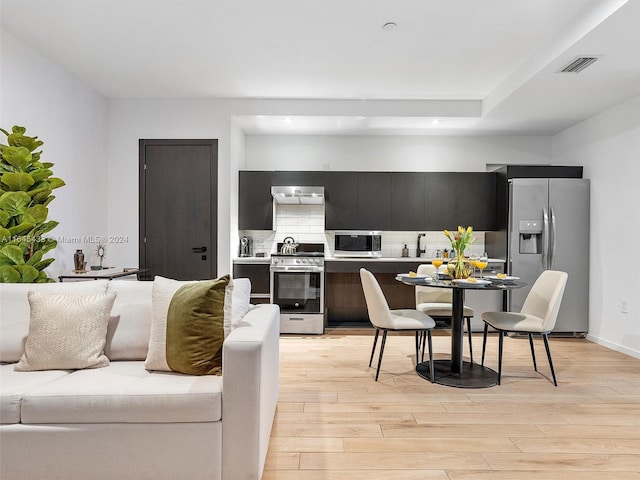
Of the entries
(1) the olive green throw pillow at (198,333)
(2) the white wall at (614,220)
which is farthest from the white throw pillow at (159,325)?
(2) the white wall at (614,220)

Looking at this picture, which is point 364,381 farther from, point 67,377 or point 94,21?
point 94,21

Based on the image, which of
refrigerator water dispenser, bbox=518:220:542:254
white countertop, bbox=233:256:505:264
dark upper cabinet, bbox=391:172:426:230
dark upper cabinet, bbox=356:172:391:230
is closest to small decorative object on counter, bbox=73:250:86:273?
white countertop, bbox=233:256:505:264

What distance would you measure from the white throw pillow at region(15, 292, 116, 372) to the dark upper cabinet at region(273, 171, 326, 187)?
3475 mm

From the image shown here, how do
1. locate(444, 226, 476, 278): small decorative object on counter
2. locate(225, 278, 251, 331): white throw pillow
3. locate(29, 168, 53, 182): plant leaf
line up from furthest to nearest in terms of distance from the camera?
locate(444, 226, 476, 278): small decorative object on counter → locate(29, 168, 53, 182): plant leaf → locate(225, 278, 251, 331): white throw pillow

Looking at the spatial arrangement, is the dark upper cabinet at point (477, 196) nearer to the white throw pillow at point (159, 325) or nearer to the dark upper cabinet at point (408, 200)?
the dark upper cabinet at point (408, 200)

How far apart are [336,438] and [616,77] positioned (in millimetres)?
3747

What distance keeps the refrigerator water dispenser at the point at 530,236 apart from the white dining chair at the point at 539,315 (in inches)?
56.6

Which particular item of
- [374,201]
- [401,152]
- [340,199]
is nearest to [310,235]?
[340,199]

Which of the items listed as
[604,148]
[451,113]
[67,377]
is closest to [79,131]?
[67,377]

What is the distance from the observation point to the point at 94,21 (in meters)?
3.29

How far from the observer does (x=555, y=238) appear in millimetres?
5035

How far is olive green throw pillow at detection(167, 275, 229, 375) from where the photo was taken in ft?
6.95

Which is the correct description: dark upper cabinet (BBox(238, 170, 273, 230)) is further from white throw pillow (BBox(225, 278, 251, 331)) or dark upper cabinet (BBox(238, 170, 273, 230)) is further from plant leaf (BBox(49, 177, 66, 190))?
white throw pillow (BBox(225, 278, 251, 331))

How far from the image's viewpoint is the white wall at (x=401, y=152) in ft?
19.4
